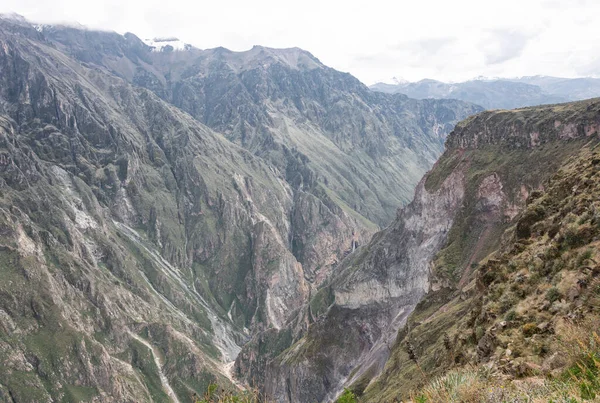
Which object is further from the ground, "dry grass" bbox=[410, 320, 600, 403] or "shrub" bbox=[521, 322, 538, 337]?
"dry grass" bbox=[410, 320, 600, 403]

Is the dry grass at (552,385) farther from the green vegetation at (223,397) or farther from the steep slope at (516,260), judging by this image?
the green vegetation at (223,397)

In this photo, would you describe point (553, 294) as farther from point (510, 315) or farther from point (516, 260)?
point (516, 260)

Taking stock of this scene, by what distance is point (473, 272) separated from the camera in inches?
3155

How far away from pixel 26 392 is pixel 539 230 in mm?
227888

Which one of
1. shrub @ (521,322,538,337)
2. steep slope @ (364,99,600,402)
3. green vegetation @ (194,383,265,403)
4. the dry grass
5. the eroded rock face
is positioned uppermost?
green vegetation @ (194,383,265,403)

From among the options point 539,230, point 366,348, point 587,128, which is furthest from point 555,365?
point 366,348

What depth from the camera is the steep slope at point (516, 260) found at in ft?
58.4

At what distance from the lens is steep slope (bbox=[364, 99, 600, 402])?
17.8 metres

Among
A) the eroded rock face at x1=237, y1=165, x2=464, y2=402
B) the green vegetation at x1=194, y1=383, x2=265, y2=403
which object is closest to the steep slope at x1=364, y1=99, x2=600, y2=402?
the green vegetation at x1=194, y1=383, x2=265, y2=403

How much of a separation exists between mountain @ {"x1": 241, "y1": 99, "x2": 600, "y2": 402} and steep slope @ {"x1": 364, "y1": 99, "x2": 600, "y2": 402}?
11 cm

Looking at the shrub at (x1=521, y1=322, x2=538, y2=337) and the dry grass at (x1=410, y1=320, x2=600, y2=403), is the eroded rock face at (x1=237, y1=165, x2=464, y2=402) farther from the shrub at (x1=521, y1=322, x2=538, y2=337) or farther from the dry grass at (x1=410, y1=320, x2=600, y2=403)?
the dry grass at (x1=410, y1=320, x2=600, y2=403)

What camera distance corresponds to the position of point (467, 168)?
11919 cm

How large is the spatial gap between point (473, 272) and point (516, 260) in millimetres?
54577

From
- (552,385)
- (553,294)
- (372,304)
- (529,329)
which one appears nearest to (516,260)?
(553,294)
